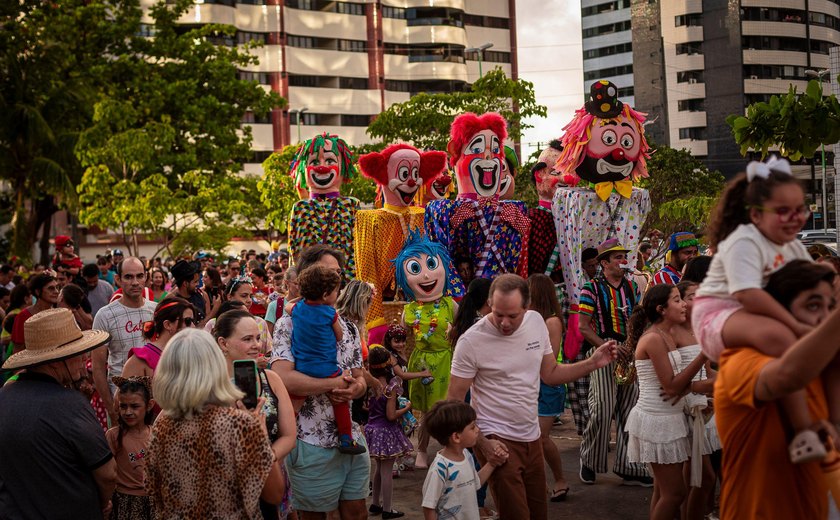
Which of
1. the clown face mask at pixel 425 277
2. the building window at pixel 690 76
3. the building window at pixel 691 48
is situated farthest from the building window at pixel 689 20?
the clown face mask at pixel 425 277

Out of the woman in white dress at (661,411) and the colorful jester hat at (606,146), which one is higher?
the colorful jester hat at (606,146)

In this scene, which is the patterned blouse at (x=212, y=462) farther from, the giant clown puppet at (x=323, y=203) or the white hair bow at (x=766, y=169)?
the giant clown puppet at (x=323, y=203)

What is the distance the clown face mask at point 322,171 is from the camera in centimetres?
1148

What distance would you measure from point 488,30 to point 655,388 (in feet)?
186

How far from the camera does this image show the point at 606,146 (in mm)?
9688

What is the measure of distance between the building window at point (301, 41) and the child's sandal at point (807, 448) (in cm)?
5176

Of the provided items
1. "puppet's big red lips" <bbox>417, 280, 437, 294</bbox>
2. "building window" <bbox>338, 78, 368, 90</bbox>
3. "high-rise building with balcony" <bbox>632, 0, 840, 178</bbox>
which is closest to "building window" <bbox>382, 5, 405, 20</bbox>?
"building window" <bbox>338, 78, 368, 90</bbox>

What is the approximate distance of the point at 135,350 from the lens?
5.57 meters

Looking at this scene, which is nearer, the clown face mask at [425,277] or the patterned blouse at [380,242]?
the clown face mask at [425,277]

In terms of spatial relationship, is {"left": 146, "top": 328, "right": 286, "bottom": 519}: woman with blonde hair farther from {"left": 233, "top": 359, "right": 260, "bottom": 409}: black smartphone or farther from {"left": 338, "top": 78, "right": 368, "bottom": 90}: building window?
{"left": 338, "top": 78, "right": 368, "bottom": 90}: building window

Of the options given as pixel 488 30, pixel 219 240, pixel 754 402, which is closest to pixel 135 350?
pixel 754 402

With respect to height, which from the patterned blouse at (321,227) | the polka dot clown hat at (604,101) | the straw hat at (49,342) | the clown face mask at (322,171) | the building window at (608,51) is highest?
the building window at (608,51)

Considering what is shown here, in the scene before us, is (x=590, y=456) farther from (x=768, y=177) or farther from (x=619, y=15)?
(x=619, y=15)

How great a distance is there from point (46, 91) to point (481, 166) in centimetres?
2311
